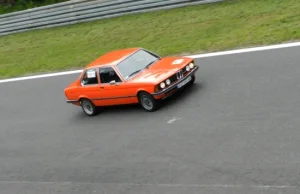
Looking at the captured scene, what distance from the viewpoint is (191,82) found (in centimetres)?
1223

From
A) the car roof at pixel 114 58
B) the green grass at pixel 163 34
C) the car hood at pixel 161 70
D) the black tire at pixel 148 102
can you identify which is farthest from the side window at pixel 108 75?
the green grass at pixel 163 34

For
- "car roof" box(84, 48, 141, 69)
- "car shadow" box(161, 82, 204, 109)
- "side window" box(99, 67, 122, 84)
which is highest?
"car roof" box(84, 48, 141, 69)

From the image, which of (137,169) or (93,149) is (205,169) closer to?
(137,169)

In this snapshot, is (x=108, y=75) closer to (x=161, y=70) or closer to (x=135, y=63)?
(x=135, y=63)

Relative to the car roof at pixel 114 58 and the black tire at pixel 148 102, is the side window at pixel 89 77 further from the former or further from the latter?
the black tire at pixel 148 102

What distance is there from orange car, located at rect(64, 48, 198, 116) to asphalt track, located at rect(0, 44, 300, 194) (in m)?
0.40

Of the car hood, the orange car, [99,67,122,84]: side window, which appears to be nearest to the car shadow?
the orange car

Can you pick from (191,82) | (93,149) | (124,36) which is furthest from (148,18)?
(93,149)

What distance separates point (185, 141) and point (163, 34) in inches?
352

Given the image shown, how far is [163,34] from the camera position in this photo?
17875mm

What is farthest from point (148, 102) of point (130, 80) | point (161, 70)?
point (161, 70)

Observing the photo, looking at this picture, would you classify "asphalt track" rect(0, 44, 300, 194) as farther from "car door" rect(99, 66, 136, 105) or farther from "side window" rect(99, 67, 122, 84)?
"side window" rect(99, 67, 122, 84)

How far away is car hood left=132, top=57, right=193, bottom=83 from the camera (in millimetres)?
11289

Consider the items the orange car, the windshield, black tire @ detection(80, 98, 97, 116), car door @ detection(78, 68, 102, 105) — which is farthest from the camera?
black tire @ detection(80, 98, 97, 116)
